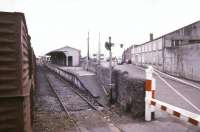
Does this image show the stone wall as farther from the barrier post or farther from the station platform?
the station platform

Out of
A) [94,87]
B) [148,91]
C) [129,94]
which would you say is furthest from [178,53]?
[148,91]

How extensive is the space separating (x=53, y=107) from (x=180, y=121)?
22.5 feet

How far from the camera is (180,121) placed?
20.0 ft

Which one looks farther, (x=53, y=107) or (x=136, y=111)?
(x=53, y=107)

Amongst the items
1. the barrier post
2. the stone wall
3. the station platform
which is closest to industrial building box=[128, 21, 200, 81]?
the station platform

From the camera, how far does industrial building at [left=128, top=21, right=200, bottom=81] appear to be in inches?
733

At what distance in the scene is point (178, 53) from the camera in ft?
70.0

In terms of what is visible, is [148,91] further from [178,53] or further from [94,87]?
[178,53]

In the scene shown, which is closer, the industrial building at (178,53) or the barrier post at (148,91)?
the barrier post at (148,91)

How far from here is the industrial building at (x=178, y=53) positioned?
18.6 metres

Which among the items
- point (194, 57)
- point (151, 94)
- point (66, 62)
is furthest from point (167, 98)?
point (66, 62)

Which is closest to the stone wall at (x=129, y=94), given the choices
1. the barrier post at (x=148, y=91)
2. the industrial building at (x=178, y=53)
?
the barrier post at (x=148, y=91)

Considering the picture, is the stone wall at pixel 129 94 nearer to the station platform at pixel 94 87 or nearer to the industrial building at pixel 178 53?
the station platform at pixel 94 87

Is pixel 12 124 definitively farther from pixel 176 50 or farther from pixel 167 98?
pixel 176 50
